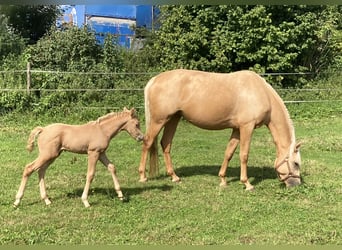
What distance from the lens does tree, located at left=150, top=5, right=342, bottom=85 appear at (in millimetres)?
15133

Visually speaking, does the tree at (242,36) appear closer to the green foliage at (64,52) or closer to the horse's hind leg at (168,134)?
the green foliage at (64,52)

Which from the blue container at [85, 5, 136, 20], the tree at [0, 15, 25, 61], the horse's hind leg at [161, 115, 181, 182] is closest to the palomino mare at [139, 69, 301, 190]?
the horse's hind leg at [161, 115, 181, 182]

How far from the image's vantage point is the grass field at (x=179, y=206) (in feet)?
16.0

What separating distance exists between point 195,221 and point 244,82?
271 centimetres

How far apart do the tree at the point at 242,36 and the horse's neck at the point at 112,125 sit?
402 inches

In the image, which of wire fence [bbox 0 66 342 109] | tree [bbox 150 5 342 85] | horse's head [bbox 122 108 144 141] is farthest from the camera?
tree [bbox 150 5 342 85]

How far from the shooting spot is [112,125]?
597 centimetres

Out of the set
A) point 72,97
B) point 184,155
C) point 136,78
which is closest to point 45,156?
point 184,155

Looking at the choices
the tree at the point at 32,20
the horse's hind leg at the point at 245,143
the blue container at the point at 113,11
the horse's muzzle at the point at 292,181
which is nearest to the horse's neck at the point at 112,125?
the horse's hind leg at the point at 245,143

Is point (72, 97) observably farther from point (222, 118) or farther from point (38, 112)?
point (222, 118)

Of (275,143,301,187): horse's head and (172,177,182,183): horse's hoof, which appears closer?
(275,143,301,187): horse's head

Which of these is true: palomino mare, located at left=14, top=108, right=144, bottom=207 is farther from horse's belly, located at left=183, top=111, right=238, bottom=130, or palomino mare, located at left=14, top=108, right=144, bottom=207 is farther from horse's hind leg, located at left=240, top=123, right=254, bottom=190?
horse's hind leg, located at left=240, top=123, right=254, bottom=190

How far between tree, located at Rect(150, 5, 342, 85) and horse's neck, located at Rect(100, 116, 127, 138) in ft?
33.5

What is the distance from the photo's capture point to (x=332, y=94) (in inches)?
614
